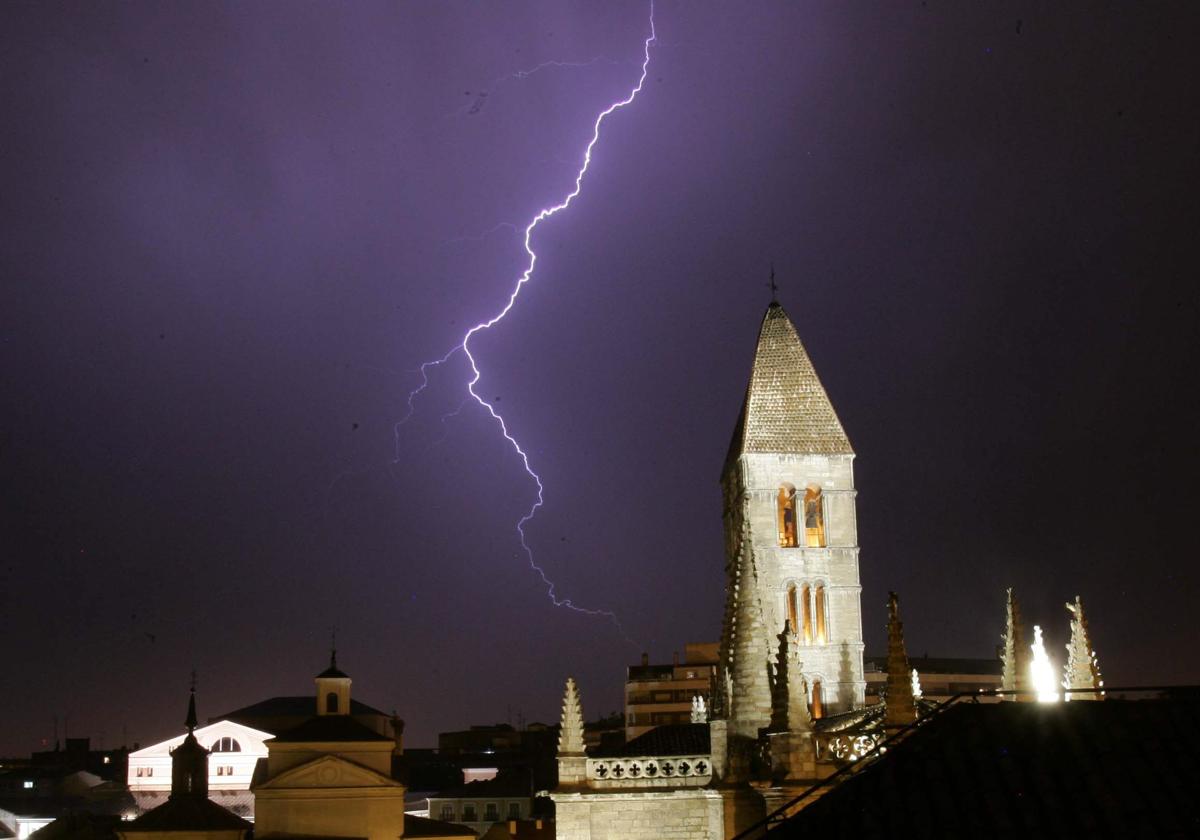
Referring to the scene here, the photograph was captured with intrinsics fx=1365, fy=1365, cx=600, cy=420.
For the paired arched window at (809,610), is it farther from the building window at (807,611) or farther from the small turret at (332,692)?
the small turret at (332,692)

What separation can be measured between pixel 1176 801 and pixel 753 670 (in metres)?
16.4

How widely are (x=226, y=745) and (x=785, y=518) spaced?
3646 centimetres

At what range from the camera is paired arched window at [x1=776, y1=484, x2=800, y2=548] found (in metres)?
52.1

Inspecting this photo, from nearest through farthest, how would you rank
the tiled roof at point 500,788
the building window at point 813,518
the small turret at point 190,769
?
the building window at point 813,518 < the small turret at point 190,769 < the tiled roof at point 500,788


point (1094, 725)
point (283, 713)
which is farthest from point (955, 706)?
point (283, 713)

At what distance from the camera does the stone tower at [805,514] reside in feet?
167

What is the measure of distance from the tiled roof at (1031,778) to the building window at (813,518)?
1492 inches

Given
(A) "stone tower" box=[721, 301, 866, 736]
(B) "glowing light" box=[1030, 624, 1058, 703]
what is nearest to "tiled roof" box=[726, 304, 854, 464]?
(A) "stone tower" box=[721, 301, 866, 736]

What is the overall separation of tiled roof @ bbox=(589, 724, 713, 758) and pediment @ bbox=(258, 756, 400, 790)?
16009 millimetres

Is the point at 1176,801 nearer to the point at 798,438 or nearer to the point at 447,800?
the point at 798,438

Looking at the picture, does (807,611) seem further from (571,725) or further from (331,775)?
(571,725)

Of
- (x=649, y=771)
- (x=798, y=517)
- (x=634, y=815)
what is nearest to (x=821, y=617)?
(x=798, y=517)

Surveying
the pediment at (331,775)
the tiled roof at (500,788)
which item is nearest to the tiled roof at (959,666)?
the tiled roof at (500,788)

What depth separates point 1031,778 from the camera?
13266 mm
